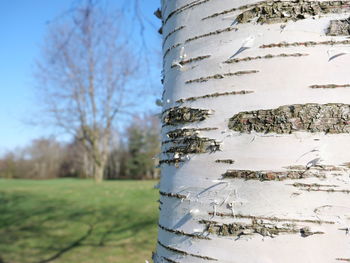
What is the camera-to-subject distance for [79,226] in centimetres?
918

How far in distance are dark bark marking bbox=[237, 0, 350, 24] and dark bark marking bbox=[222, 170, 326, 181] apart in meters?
0.34

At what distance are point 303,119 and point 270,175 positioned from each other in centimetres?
14

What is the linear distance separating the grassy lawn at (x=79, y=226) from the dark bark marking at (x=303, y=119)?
21.2 feet

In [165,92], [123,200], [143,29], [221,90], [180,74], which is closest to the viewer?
[221,90]

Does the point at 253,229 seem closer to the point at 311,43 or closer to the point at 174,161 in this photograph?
the point at 174,161

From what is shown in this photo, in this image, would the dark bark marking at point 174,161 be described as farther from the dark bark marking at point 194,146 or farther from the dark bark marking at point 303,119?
the dark bark marking at point 303,119

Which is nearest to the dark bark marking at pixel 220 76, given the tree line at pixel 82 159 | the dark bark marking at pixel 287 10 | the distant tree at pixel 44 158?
the dark bark marking at pixel 287 10

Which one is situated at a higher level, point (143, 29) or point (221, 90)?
point (143, 29)

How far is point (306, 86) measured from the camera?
78 centimetres

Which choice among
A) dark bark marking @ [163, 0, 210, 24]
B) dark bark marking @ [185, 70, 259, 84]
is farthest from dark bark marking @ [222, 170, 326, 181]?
dark bark marking @ [163, 0, 210, 24]

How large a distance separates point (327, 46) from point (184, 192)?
0.47 m

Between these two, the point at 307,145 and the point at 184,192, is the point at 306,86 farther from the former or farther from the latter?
the point at 184,192

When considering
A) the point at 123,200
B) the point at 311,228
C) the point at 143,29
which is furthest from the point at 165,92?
the point at 123,200

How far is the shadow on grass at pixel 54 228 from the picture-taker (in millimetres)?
7547
